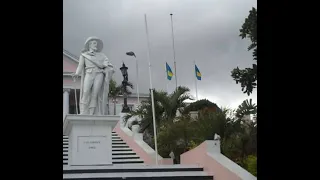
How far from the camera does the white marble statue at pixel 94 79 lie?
526 inches

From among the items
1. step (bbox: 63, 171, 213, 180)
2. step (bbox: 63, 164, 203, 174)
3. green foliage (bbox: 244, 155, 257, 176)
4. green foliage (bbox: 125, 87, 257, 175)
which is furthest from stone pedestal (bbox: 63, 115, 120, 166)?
green foliage (bbox: 244, 155, 257, 176)

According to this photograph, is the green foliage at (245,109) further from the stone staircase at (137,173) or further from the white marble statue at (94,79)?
the white marble statue at (94,79)

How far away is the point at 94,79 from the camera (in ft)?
44.2

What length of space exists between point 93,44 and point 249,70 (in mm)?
6118

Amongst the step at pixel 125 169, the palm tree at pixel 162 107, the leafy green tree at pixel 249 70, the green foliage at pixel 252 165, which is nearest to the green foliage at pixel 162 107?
the palm tree at pixel 162 107

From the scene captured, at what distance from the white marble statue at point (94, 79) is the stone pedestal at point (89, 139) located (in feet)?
1.38

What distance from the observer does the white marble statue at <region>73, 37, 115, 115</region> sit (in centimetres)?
1337

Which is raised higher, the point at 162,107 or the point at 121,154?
the point at 162,107

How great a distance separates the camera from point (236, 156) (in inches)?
510

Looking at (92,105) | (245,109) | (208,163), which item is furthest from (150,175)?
(245,109)

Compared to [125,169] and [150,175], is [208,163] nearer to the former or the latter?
[150,175]

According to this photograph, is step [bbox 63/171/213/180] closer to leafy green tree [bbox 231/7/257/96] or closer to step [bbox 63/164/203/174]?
step [bbox 63/164/203/174]
